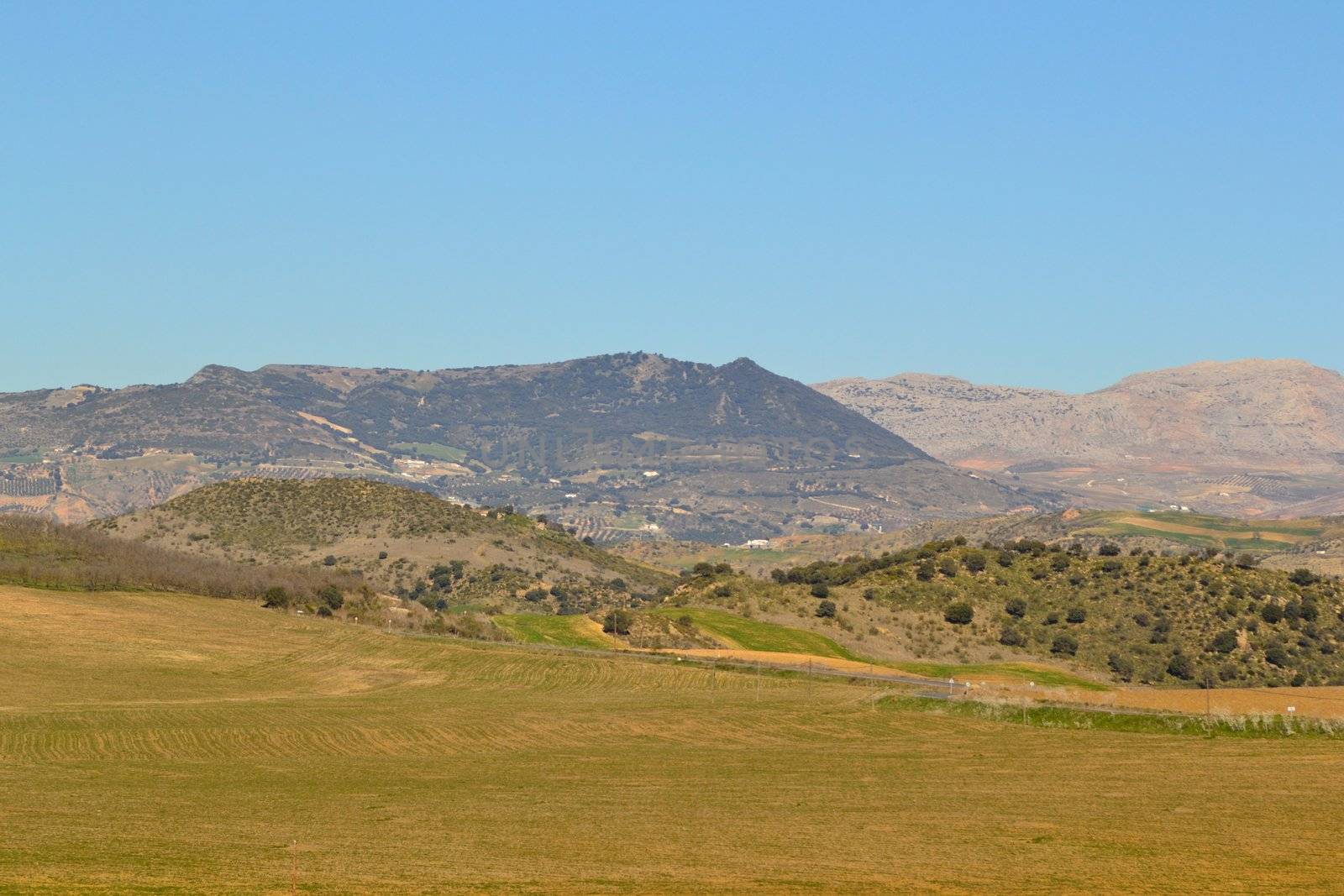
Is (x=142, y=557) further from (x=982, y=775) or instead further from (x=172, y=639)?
(x=982, y=775)

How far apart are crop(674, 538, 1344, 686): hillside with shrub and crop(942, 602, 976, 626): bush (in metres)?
0.14

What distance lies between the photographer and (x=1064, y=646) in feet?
440

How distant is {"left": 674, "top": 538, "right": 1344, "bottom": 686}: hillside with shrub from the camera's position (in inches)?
5000

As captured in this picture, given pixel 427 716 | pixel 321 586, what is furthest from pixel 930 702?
pixel 321 586

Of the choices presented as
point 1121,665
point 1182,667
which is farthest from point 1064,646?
point 1182,667

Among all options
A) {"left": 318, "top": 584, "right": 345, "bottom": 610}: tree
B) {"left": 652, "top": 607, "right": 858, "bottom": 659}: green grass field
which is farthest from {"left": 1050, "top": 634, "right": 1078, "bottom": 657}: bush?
{"left": 318, "top": 584, "right": 345, "bottom": 610}: tree

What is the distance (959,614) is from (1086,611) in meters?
10.7

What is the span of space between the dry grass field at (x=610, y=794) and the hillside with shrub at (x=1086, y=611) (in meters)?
43.2

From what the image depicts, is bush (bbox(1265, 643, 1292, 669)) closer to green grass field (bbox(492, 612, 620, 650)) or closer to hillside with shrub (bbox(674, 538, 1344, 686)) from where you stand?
hillside with shrub (bbox(674, 538, 1344, 686))

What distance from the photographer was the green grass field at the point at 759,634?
128m

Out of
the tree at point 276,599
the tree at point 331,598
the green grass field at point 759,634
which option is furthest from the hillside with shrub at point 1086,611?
the tree at point 276,599

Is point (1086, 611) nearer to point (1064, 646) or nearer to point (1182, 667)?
point (1064, 646)

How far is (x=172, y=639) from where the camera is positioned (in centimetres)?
11000

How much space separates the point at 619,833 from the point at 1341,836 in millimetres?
18763
